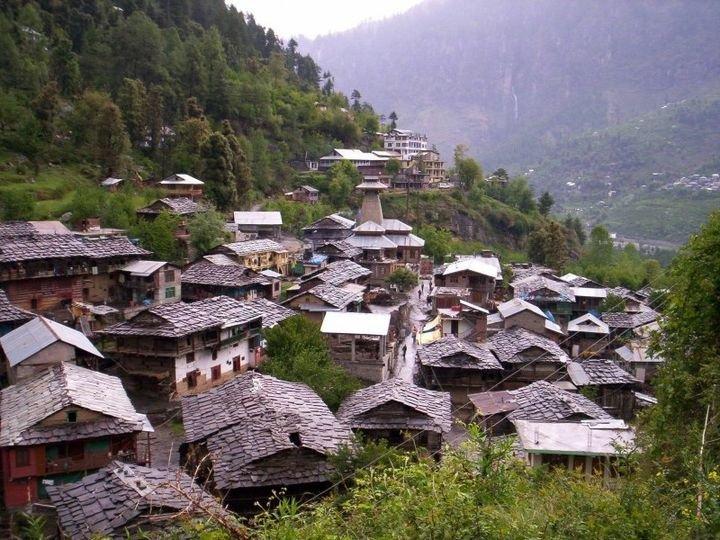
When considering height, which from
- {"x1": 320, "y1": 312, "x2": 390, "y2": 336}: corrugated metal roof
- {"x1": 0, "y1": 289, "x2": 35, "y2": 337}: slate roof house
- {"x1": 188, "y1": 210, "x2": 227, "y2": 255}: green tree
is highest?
{"x1": 188, "y1": 210, "x2": 227, "y2": 255}: green tree

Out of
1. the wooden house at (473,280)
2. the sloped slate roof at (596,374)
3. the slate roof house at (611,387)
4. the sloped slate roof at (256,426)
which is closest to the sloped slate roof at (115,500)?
the sloped slate roof at (256,426)

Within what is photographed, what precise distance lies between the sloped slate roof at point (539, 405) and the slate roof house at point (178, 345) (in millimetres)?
13063

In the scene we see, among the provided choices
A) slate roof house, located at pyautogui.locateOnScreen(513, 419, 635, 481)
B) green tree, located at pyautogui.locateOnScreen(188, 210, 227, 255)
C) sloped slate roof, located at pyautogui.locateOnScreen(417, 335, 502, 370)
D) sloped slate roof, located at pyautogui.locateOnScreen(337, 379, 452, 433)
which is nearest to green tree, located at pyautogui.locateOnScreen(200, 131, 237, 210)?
green tree, located at pyautogui.locateOnScreen(188, 210, 227, 255)

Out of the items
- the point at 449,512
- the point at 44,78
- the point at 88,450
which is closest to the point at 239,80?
the point at 44,78

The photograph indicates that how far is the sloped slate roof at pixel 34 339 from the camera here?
23109mm

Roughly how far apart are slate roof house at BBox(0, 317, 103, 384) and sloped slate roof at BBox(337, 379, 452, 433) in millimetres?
11236

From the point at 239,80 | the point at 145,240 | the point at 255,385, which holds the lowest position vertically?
the point at 255,385

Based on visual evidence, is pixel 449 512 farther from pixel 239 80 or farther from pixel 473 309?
pixel 239 80

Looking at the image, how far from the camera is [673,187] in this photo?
134125 mm

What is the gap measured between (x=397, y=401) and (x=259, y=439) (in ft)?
21.4

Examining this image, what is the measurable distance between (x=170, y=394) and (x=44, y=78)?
5234cm

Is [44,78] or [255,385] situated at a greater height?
[44,78]

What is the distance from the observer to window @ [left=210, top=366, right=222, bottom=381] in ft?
98.0

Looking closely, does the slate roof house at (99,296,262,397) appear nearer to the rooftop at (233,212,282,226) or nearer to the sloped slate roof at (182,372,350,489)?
the sloped slate roof at (182,372,350,489)
